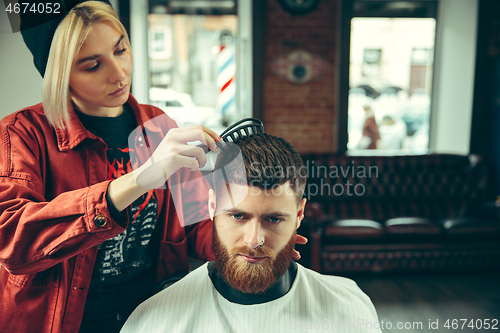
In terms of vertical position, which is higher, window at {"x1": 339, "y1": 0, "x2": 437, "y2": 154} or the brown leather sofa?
window at {"x1": 339, "y1": 0, "x2": 437, "y2": 154}

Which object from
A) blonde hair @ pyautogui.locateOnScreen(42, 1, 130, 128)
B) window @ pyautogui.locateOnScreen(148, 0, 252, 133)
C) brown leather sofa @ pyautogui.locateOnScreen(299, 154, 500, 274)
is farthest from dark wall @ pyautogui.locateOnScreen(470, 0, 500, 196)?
blonde hair @ pyautogui.locateOnScreen(42, 1, 130, 128)

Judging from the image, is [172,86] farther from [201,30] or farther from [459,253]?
[459,253]

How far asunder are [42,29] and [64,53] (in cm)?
8

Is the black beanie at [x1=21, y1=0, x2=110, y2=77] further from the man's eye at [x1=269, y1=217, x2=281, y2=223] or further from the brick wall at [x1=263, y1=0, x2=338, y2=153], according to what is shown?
the brick wall at [x1=263, y1=0, x2=338, y2=153]

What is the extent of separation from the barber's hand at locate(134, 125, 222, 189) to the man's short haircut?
196 mm

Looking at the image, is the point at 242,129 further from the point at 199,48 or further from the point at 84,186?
the point at 199,48

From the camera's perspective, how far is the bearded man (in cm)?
88

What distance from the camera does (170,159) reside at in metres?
0.64

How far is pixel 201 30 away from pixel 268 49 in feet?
2.65

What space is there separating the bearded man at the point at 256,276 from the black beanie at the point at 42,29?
0.44 metres

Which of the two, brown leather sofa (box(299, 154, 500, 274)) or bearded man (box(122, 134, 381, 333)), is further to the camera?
brown leather sofa (box(299, 154, 500, 274))

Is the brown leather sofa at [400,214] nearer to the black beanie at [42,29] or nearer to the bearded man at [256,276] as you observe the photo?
the bearded man at [256,276]

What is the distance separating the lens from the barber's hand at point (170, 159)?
637 millimetres

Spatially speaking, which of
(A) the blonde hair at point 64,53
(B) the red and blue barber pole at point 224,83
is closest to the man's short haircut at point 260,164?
(A) the blonde hair at point 64,53
